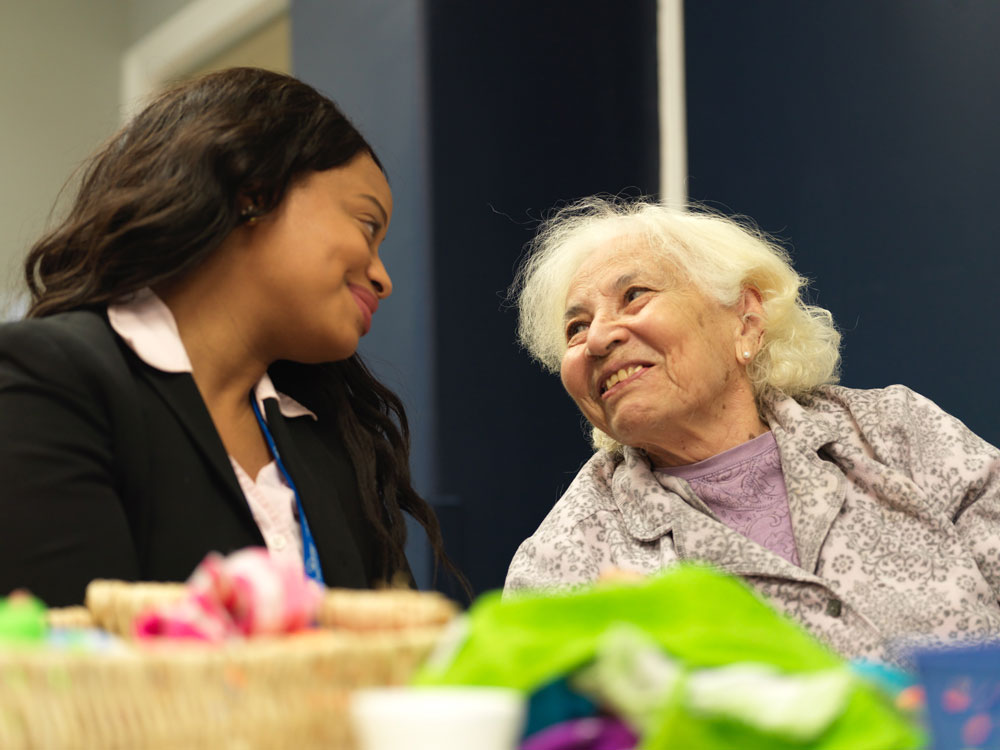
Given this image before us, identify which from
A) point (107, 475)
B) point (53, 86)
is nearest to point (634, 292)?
point (107, 475)

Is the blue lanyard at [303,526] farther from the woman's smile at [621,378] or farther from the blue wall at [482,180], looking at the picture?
the blue wall at [482,180]

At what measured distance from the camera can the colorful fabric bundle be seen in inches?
24.4

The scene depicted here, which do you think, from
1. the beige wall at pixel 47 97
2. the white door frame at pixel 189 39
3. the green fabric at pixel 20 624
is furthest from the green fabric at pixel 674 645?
the beige wall at pixel 47 97

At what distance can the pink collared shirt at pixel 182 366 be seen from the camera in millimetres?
1535

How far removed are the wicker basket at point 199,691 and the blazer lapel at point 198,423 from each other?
905 millimetres

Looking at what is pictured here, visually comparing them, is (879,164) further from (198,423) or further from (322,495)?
(198,423)

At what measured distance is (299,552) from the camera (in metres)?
1.57

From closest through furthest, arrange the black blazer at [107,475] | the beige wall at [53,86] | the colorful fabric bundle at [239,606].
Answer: the colorful fabric bundle at [239,606] < the black blazer at [107,475] < the beige wall at [53,86]

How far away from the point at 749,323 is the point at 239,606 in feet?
5.28

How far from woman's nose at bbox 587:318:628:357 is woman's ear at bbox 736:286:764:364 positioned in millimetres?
237

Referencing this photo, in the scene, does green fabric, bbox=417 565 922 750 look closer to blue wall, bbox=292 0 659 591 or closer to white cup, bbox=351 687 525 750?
white cup, bbox=351 687 525 750

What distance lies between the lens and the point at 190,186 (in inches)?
62.3

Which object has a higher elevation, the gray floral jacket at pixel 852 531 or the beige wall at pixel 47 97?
the beige wall at pixel 47 97

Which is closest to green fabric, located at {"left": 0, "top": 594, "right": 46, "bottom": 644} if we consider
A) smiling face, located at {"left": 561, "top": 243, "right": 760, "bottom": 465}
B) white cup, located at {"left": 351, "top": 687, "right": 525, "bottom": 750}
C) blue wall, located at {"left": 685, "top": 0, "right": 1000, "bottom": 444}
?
white cup, located at {"left": 351, "top": 687, "right": 525, "bottom": 750}
